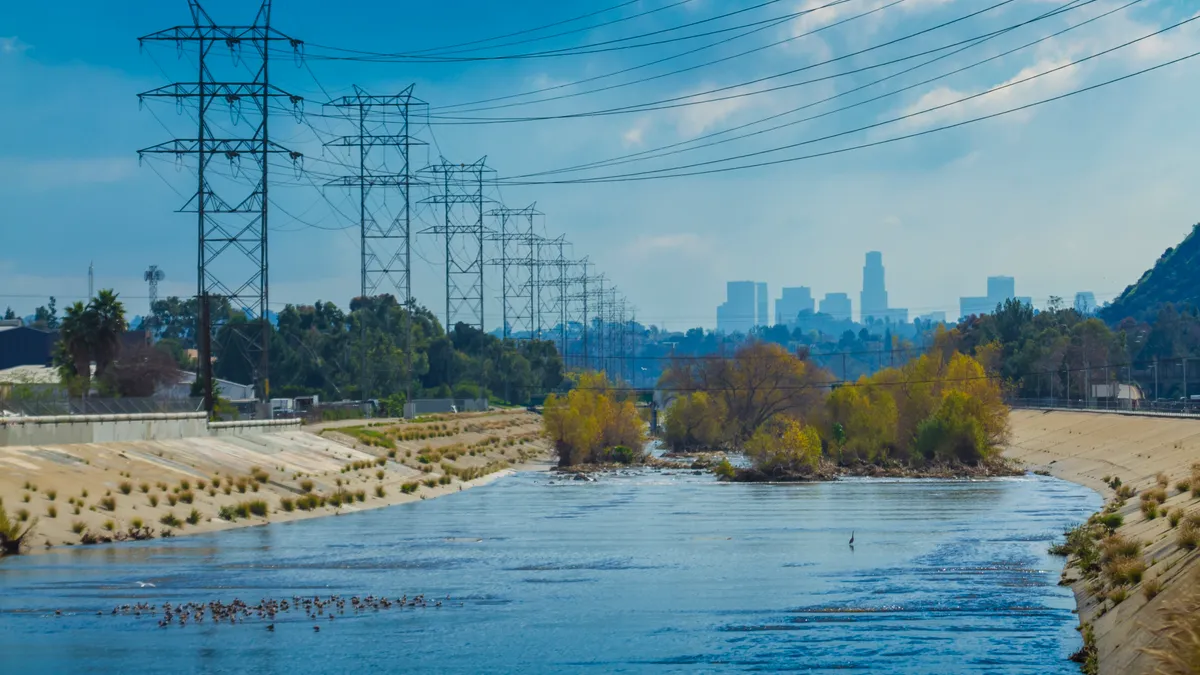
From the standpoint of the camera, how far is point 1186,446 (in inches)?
3068

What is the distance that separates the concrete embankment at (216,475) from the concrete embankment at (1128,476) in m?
34.4

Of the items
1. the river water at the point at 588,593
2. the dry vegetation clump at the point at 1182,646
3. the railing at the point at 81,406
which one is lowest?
the river water at the point at 588,593

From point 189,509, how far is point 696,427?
89886mm

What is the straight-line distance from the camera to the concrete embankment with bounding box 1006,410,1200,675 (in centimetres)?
2636

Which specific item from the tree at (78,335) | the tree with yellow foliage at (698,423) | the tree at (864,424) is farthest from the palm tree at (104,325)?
the tree with yellow foliage at (698,423)

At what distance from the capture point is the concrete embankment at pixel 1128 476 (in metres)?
26.4

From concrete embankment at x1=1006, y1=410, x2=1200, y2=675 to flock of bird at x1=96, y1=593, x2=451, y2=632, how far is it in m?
16.6

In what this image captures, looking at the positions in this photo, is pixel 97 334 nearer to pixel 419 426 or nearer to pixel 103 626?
A: pixel 419 426

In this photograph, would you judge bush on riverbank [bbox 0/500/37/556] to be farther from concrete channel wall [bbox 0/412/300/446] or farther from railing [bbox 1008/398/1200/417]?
railing [bbox 1008/398/1200/417]

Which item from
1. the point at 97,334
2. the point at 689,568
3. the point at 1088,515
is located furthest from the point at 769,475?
the point at 689,568

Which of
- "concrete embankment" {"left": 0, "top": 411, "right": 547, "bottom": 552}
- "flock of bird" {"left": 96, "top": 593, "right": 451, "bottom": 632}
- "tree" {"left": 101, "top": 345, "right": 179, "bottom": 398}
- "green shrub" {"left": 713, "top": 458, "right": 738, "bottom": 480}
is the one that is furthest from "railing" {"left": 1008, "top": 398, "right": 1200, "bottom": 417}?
"flock of bird" {"left": 96, "top": 593, "right": 451, "bottom": 632}

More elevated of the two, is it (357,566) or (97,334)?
(97,334)

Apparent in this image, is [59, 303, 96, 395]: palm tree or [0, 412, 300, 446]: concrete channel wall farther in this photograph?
[59, 303, 96, 395]: palm tree

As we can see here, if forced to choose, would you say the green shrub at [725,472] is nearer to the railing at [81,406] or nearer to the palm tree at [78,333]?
the railing at [81,406]
